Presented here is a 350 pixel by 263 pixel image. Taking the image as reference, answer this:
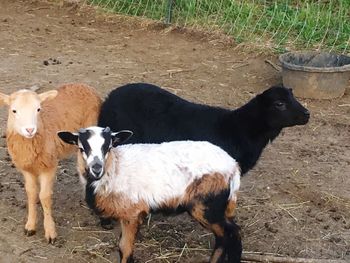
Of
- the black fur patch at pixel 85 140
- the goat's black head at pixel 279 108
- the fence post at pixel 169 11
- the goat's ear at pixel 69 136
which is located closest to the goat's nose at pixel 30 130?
the goat's ear at pixel 69 136

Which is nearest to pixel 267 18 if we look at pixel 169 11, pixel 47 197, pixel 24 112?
pixel 169 11

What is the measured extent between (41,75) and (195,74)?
1.93m

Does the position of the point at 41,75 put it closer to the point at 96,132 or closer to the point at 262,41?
Answer: the point at 262,41

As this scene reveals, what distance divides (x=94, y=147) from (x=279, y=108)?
165 cm

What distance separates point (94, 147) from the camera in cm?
421

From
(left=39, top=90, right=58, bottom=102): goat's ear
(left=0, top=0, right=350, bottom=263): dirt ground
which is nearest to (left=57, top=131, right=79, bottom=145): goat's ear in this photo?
(left=39, top=90, right=58, bottom=102): goat's ear

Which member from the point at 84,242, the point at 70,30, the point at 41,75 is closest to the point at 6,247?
the point at 84,242

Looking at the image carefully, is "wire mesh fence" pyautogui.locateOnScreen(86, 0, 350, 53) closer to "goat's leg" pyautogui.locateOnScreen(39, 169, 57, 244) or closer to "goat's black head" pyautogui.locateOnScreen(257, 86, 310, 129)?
"goat's black head" pyautogui.locateOnScreen(257, 86, 310, 129)

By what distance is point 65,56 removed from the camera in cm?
906

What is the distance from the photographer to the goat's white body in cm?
427

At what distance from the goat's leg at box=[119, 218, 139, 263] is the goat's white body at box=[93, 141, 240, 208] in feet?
0.51

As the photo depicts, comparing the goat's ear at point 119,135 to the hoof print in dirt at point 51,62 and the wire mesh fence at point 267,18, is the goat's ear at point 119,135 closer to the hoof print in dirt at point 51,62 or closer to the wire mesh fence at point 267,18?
the hoof print in dirt at point 51,62

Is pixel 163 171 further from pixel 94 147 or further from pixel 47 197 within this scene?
pixel 47 197

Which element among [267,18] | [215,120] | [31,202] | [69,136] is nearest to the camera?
[69,136]
